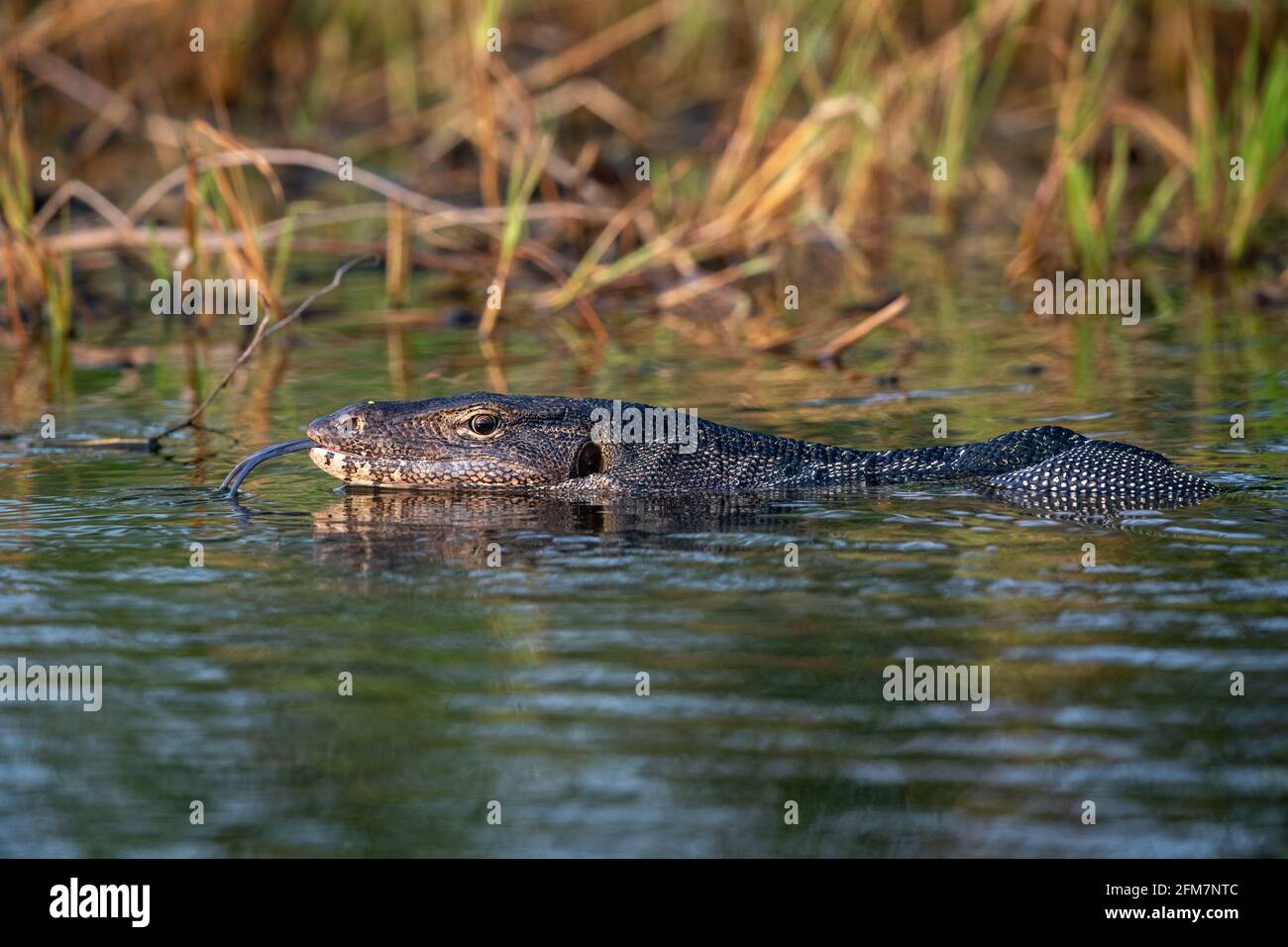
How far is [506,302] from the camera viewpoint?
15.9 m

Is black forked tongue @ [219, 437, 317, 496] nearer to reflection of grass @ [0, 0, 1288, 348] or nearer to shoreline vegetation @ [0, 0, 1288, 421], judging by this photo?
shoreline vegetation @ [0, 0, 1288, 421]

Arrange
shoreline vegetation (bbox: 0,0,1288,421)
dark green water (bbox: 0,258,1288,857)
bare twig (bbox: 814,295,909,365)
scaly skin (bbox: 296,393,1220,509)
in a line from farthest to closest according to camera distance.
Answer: shoreline vegetation (bbox: 0,0,1288,421) → bare twig (bbox: 814,295,909,365) → scaly skin (bbox: 296,393,1220,509) → dark green water (bbox: 0,258,1288,857)

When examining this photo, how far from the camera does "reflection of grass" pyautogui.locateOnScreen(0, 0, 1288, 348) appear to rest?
14133mm

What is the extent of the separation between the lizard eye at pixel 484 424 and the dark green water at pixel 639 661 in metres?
0.35

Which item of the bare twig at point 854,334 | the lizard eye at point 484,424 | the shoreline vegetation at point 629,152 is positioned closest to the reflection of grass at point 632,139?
the shoreline vegetation at point 629,152

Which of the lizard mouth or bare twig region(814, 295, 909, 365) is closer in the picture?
the lizard mouth

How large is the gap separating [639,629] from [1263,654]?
211 centimetres

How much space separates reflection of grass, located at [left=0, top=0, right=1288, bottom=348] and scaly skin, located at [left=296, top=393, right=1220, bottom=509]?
3.18 metres

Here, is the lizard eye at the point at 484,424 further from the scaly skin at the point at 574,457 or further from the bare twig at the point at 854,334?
the bare twig at the point at 854,334

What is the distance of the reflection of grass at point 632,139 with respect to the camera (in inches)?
556

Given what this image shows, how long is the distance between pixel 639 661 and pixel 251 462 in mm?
3335

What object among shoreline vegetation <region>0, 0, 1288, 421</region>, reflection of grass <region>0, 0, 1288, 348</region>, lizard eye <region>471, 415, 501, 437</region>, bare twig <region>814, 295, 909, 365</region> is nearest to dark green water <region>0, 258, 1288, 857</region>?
lizard eye <region>471, 415, 501, 437</region>

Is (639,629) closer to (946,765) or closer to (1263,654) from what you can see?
(946,765)

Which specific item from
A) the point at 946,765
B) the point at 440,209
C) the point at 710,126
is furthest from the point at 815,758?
the point at 710,126
